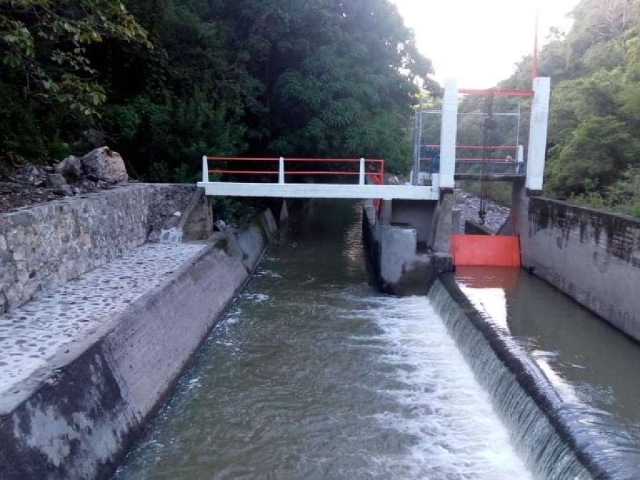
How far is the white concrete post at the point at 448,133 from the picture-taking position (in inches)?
484

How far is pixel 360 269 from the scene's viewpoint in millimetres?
15891

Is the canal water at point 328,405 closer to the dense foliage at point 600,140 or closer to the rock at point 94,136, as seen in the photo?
the dense foliage at point 600,140

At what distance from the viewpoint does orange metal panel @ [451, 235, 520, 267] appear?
45.9 feet

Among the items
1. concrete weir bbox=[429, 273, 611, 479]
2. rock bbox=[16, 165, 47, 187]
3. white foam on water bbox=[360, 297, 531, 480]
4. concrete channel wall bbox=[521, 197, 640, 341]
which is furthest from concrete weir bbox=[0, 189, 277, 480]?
concrete channel wall bbox=[521, 197, 640, 341]

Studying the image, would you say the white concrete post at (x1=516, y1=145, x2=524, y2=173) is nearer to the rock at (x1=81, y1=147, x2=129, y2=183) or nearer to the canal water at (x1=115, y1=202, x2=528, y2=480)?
the canal water at (x1=115, y1=202, x2=528, y2=480)

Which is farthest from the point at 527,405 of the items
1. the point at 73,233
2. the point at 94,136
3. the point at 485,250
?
the point at 94,136

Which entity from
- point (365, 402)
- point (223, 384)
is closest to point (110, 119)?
point (223, 384)

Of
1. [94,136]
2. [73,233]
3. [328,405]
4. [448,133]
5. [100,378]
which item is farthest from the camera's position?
[94,136]

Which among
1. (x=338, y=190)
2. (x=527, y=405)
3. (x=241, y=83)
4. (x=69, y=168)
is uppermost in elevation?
(x=241, y=83)

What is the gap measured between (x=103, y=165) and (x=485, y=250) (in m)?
8.92

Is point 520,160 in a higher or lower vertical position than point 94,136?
lower

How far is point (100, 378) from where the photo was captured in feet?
19.7

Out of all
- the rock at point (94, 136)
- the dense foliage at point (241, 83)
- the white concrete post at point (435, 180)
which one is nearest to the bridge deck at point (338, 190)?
the white concrete post at point (435, 180)

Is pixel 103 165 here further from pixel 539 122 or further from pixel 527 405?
pixel 527 405
